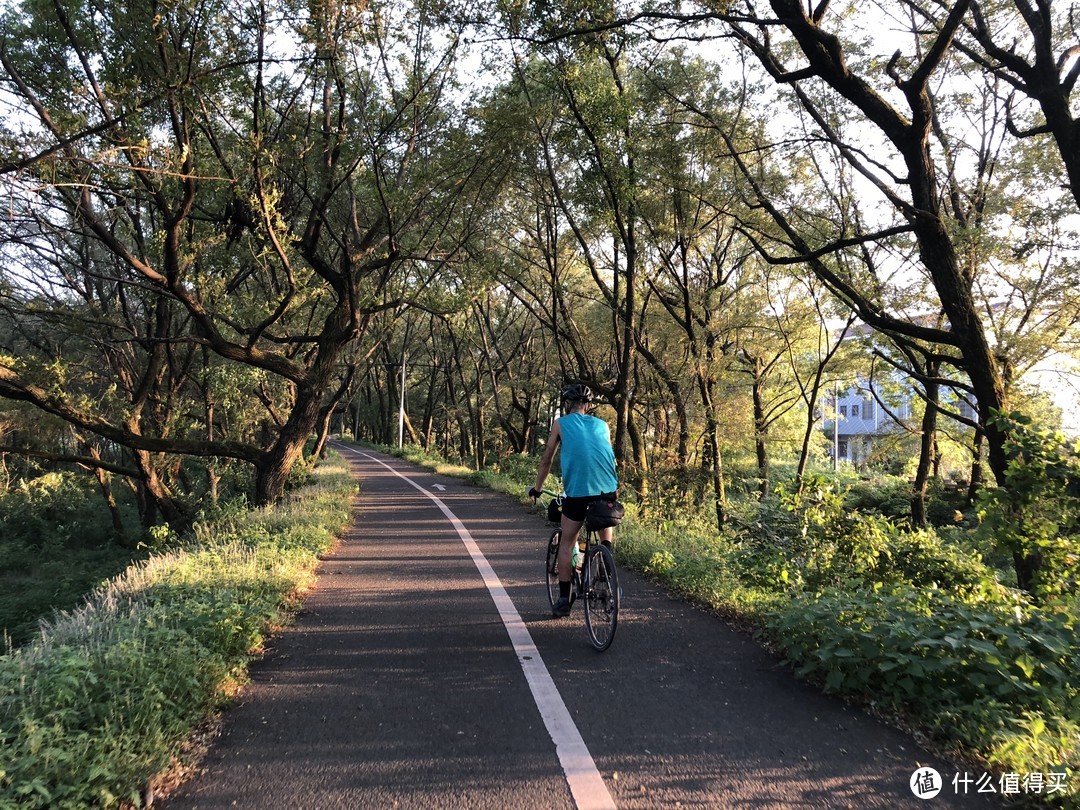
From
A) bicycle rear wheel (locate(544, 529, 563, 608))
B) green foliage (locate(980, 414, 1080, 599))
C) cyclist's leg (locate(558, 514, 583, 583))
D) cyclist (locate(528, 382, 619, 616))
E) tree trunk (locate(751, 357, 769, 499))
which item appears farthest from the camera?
tree trunk (locate(751, 357, 769, 499))

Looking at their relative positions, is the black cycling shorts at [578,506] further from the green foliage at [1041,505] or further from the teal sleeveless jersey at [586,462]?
the green foliage at [1041,505]

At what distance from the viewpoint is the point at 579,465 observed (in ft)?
17.7

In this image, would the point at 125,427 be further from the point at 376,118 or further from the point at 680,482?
the point at 680,482

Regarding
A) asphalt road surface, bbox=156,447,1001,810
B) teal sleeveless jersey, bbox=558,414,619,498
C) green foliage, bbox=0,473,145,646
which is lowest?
green foliage, bbox=0,473,145,646

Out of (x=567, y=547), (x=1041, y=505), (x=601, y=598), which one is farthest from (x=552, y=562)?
(x=1041, y=505)

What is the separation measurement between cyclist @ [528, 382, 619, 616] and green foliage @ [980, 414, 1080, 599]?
2.87m

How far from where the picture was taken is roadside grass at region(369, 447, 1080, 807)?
3.35 m

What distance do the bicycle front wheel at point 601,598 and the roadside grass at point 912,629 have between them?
3.93 ft

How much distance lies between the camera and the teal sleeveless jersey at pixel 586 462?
5395 mm

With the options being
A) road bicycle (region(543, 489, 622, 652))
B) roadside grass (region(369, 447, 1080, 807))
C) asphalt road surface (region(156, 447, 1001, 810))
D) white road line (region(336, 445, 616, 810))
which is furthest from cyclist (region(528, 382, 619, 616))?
roadside grass (region(369, 447, 1080, 807))

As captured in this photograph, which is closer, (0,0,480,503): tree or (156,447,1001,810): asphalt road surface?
(156,447,1001,810): asphalt road surface

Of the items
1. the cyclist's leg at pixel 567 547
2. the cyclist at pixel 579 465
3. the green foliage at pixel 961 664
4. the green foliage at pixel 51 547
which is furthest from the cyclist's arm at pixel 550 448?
the green foliage at pixel 51 547

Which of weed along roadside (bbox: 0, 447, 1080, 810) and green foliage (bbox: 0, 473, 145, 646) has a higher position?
weed along roadside (bbox: 0, 447, 1080, 810)

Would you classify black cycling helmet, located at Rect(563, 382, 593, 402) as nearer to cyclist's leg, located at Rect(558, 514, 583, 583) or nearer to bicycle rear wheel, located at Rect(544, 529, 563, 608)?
cyclist's leg, located at Rect(558, 514, 583, 583)
